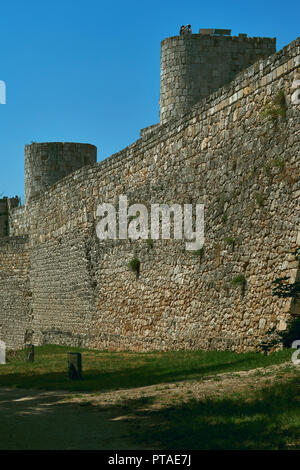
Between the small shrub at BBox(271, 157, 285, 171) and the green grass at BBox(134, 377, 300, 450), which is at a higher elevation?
the small shrub at BBox(271, 157, 285, 171)

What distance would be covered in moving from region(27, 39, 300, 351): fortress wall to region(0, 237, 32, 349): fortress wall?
488 cm

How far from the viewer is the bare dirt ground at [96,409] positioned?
273 inches

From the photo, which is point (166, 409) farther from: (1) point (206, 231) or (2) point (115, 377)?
(1) point (206, 231)

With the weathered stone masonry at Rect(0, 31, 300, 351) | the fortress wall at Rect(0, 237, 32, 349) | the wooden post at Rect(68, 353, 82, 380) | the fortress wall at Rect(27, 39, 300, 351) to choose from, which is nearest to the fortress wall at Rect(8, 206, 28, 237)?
the fortress wall at Rect(0, 237, 32, 349)

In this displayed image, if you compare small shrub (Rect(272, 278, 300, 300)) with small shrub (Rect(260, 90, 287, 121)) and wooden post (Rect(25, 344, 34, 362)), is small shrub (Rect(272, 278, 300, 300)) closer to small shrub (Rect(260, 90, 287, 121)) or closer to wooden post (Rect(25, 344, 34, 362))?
small shrub (Rect(260, 90, 287, 121))

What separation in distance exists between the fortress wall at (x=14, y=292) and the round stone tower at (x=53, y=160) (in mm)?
2002

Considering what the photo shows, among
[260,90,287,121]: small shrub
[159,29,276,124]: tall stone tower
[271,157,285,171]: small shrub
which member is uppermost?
[159,29,276,124]: tall stone tower

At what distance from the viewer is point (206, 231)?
14633 mm

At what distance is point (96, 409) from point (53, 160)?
2139 cm

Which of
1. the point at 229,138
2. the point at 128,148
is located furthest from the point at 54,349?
the point at 229,138

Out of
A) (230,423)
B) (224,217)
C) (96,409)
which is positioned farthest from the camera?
(224,217)

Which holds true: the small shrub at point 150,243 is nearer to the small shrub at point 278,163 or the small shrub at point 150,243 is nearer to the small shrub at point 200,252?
the small shrub at point 200,252

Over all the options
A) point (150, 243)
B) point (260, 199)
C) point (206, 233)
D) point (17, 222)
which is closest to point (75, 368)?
point (206, 233)

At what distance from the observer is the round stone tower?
2936 centimetres
